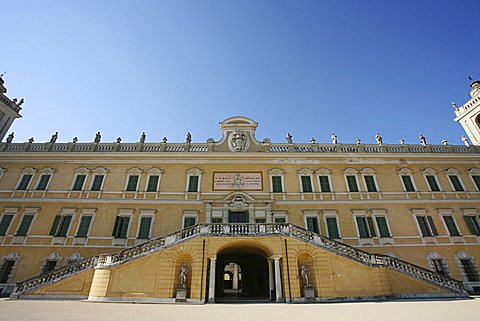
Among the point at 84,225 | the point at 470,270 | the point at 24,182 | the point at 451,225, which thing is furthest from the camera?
the point at 24,182

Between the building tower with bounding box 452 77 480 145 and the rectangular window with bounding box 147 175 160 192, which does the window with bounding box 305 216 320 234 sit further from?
the building tower with bounding box 452 77 480 145

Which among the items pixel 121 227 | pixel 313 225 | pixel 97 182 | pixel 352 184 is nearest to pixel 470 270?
pixel 352 184

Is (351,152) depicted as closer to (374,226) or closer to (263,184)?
(374,226)

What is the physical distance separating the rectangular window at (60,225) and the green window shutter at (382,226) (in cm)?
2488

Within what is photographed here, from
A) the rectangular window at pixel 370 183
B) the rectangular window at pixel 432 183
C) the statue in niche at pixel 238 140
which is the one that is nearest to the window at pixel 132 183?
the statue in niche at pixel 238 140

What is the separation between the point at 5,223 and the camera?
20469 millimetres

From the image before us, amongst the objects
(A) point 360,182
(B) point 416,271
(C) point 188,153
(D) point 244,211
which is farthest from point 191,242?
(A) point 360,182

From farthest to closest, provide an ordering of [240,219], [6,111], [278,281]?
1. [6,111]
2. [240,219]
3. [278,281]

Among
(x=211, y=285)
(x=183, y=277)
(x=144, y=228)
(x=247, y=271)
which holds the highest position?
(x=144, y=228)

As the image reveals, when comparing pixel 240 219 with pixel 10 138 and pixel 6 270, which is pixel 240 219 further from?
pixel 10 138

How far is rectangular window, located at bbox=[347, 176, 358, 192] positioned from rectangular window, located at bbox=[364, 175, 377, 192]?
104 cm

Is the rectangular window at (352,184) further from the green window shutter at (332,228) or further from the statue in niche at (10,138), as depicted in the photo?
the statue in niche at (10,138)

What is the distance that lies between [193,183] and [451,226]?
21615 millimetres

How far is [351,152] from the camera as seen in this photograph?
2397 cm
